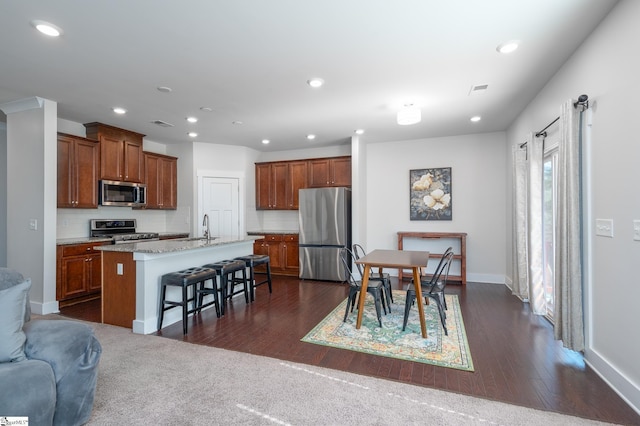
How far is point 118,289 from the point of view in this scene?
345cm

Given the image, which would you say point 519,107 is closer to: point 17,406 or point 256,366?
point 256,366

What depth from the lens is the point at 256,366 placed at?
2535 millimetres

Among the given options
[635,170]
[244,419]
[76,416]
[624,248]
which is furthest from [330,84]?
[76,416]

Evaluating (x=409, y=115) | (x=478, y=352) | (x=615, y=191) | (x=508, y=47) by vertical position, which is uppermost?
(x=508, y=47)

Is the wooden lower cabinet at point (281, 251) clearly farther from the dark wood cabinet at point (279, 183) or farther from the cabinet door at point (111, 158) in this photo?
the cabinet door at point (111, 158)

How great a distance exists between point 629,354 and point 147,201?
6495 millimetres

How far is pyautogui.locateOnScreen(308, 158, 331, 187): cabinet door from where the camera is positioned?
627 centimetres

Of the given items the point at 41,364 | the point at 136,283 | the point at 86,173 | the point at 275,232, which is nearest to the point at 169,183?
the point at 86,173

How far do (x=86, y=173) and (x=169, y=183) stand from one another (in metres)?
1.53

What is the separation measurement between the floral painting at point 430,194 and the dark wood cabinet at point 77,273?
17.3 feet

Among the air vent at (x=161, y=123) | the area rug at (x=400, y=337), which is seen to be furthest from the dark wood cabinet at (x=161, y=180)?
the area rug at (x=400, y=337)

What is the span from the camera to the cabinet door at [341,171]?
6.14 m

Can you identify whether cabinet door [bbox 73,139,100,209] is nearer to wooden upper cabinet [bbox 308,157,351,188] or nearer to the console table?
wooden upper cabinet [bbox 308,157,351,188]

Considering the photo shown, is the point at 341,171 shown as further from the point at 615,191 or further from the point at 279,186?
the point at 615,191
